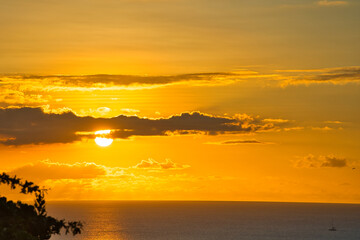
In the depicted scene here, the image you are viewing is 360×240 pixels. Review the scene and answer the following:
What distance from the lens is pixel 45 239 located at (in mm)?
76062

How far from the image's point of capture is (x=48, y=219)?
75812 millimetres

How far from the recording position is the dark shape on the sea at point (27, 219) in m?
69.1

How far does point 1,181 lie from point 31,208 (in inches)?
272

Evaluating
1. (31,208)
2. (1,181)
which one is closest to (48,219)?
(31,208)

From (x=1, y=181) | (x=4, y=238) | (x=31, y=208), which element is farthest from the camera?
(x=31, y=208)

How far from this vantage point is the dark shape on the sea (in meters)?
69.1

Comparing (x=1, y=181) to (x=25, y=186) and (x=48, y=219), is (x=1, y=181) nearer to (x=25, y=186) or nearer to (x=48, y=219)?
(x=25, y=186)

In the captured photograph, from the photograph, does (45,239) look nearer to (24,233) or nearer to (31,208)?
(31,208)

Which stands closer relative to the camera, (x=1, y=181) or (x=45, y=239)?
(x=1, y=181)

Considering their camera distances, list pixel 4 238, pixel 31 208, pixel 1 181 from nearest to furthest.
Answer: pixel 4 238 → pixel 1 181 → pixel 31 208

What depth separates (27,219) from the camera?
243 ft

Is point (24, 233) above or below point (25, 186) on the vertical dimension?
below

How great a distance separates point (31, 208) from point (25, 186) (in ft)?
16.2

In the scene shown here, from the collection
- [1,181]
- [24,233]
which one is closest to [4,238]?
[24,233]
